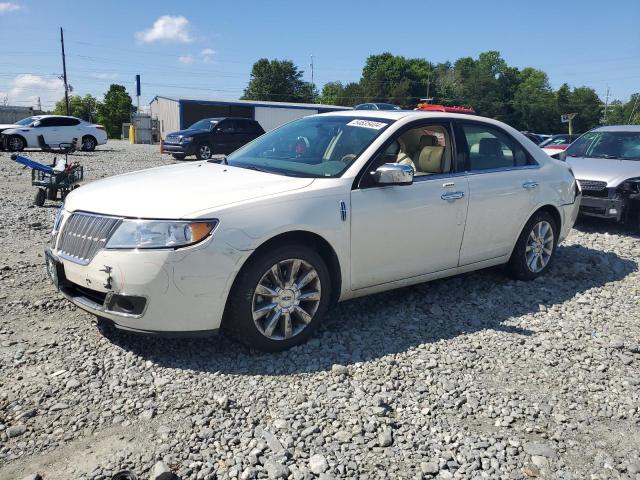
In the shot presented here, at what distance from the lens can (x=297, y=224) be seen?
3768 millimetres

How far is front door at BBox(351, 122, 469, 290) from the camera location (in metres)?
4.18

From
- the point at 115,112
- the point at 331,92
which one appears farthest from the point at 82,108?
the point at 331,92

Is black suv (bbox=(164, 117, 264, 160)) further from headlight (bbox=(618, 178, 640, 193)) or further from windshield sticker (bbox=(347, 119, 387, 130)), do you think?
windshield sticker (bbox=(347, 119, 387, 130))

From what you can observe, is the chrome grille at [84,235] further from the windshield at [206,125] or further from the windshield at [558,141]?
the windshield at [558,141]

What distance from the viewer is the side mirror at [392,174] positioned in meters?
4.13

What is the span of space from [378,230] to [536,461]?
191 centimetres

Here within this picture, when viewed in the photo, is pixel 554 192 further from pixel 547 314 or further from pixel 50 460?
pixel 50 460

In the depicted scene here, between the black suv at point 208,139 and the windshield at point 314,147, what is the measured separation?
16.0 metres

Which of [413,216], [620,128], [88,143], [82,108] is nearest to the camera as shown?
[413,216]

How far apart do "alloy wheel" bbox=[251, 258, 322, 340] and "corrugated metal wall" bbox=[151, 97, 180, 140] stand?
38.2 meters

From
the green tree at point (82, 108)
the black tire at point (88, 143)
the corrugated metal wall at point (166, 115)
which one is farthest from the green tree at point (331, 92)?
the black tire at point (88, 143)

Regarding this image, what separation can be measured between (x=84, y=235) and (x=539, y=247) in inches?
171

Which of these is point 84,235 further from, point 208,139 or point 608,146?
point 208,139

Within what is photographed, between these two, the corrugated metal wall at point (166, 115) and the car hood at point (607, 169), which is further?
the corrugated metal wall at point (166, 115)
